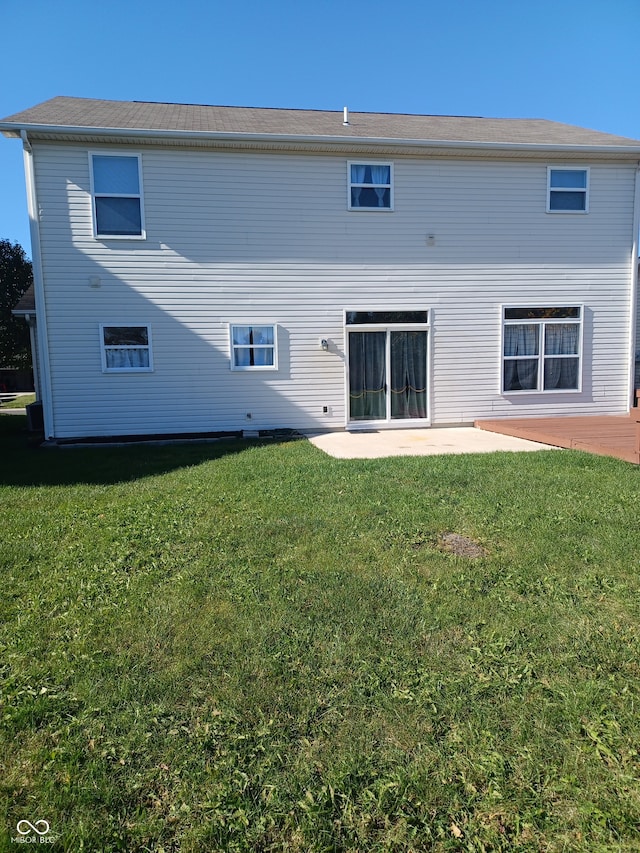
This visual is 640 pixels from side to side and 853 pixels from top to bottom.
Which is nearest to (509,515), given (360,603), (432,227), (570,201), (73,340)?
(360,603)

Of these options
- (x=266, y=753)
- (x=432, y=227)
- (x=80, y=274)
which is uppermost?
(x=432, y=227)

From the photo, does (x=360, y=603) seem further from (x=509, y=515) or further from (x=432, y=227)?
(x=432, y=227)

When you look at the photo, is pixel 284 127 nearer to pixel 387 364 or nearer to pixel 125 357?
pixel 387 364

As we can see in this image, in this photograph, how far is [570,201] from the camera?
1178 centimetres

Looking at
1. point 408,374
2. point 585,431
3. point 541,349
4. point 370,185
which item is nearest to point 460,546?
point 585,431

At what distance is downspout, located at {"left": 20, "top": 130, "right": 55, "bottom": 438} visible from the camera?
995cm

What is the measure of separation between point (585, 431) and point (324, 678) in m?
8.34

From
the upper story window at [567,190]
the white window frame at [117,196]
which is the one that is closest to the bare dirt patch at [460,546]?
the white window frame at [117,196]

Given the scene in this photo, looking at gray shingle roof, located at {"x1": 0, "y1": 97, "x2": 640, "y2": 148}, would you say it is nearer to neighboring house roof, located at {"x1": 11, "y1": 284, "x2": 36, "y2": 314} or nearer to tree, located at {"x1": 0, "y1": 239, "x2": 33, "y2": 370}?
neighboring house roof, located at {"x1": 11, "y1": 284, "x2": 36, "y2": 314}

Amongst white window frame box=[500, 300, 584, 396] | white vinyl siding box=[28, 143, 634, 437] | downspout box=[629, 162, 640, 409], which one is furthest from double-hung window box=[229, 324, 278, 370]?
downspout box=[629, 162, 640, 409]

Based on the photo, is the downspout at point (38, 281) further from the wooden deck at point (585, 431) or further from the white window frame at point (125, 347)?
the wooden deck at point (585, 431)

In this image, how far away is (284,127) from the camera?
11.2m

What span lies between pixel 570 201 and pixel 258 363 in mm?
7805

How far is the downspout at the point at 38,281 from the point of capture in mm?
9953
